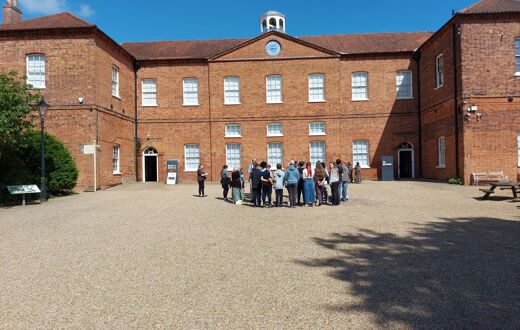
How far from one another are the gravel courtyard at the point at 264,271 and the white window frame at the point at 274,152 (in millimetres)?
14209

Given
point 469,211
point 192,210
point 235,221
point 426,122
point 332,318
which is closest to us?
point 332,318

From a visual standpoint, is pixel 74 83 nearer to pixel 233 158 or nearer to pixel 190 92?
pixel 190 92

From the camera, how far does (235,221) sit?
10.1 meters

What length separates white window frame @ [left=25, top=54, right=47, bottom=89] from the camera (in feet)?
66.6

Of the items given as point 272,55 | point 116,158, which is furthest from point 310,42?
point 116,158

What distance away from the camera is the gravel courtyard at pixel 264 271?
4.03 meters

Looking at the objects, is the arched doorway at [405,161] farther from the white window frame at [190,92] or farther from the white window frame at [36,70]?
the white window frame at [36,70]

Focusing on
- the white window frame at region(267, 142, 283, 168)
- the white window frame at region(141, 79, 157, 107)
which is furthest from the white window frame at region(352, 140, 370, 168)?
the white window frame at region(141, 79, 157, 107)

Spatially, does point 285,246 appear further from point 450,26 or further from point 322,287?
point 450,26

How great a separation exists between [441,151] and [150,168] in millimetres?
18082

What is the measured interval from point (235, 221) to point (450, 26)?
16.0 meters

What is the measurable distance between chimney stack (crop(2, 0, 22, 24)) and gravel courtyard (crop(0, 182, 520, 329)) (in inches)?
740

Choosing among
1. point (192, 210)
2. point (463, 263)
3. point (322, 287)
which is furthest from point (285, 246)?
point (192, 210)

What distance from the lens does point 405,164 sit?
25.1 metres
